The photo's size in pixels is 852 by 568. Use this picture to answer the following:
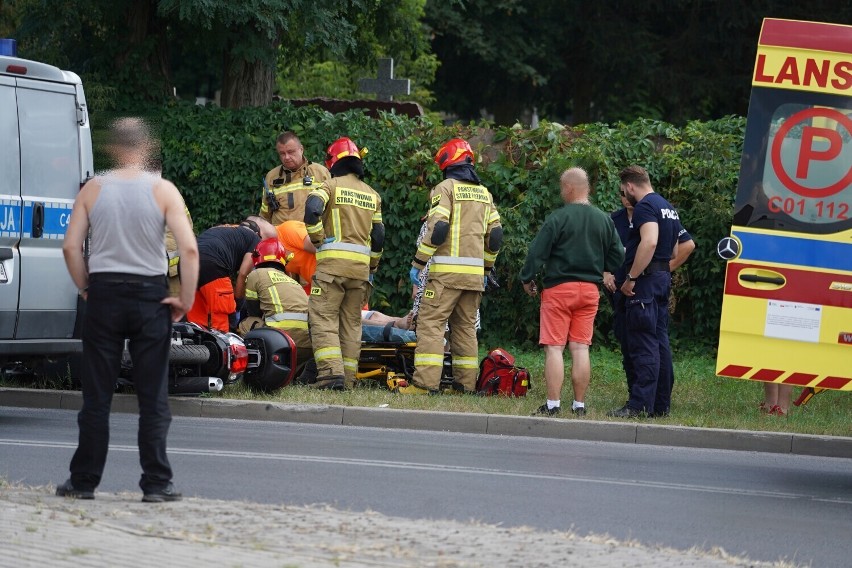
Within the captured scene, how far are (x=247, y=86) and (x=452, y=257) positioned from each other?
6.58 m

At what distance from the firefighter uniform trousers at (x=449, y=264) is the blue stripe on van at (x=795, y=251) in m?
3.77

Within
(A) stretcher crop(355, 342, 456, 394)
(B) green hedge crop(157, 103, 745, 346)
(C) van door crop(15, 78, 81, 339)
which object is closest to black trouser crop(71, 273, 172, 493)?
(C) van door crop(15, 78, 81, 339)

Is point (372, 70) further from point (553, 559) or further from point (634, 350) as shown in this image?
point (553, 559)

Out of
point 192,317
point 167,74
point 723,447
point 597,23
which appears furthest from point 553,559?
point 597,23

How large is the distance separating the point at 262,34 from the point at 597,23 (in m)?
15.1

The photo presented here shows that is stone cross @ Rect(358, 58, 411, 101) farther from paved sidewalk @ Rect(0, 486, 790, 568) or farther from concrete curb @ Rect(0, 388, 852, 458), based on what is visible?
paved sidewalk @ Rect(0, 486, 790, 568)

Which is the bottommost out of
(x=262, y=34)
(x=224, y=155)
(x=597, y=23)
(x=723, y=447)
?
(x=723, y=447)

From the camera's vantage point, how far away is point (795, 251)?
9102 millimetres

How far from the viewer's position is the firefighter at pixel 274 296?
42.6ft

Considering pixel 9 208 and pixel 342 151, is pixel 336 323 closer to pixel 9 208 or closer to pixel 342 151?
pixel 342 151

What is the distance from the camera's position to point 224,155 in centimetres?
1720

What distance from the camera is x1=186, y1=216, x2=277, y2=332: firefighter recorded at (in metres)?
12.7

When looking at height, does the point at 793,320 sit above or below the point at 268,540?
above

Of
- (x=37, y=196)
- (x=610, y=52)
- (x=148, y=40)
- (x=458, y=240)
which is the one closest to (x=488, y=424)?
(x=458, y=240)
